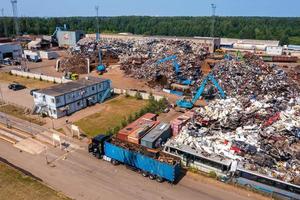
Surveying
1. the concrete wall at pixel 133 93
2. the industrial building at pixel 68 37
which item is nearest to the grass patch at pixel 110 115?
the concrete wall at pixel 133 93

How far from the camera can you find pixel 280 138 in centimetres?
2722

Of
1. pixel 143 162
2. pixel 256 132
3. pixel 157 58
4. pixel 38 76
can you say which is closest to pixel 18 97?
pixel 38 76

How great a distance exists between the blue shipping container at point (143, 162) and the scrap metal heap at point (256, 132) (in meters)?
3.94

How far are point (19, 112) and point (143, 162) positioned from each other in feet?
84.8

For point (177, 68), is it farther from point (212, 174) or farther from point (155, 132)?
point (212, 174)

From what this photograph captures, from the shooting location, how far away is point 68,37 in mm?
108250

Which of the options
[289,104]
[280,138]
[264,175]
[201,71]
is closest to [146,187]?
[264,175]

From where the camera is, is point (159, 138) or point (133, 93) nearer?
point (159, 138)

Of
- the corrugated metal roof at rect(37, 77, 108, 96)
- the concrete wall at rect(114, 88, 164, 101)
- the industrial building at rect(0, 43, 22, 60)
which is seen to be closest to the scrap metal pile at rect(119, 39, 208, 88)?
the concrete wall at rect(114, 88, 164, 101)

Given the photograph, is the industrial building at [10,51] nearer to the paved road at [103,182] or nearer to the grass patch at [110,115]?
the grass patch at [110,115]

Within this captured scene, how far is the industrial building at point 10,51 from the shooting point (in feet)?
267

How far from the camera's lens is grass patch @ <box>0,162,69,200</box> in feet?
72.9

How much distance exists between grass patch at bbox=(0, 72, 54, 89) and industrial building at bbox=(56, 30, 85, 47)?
144 feet

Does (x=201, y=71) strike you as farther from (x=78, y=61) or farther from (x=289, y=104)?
(x=78, y=61)
